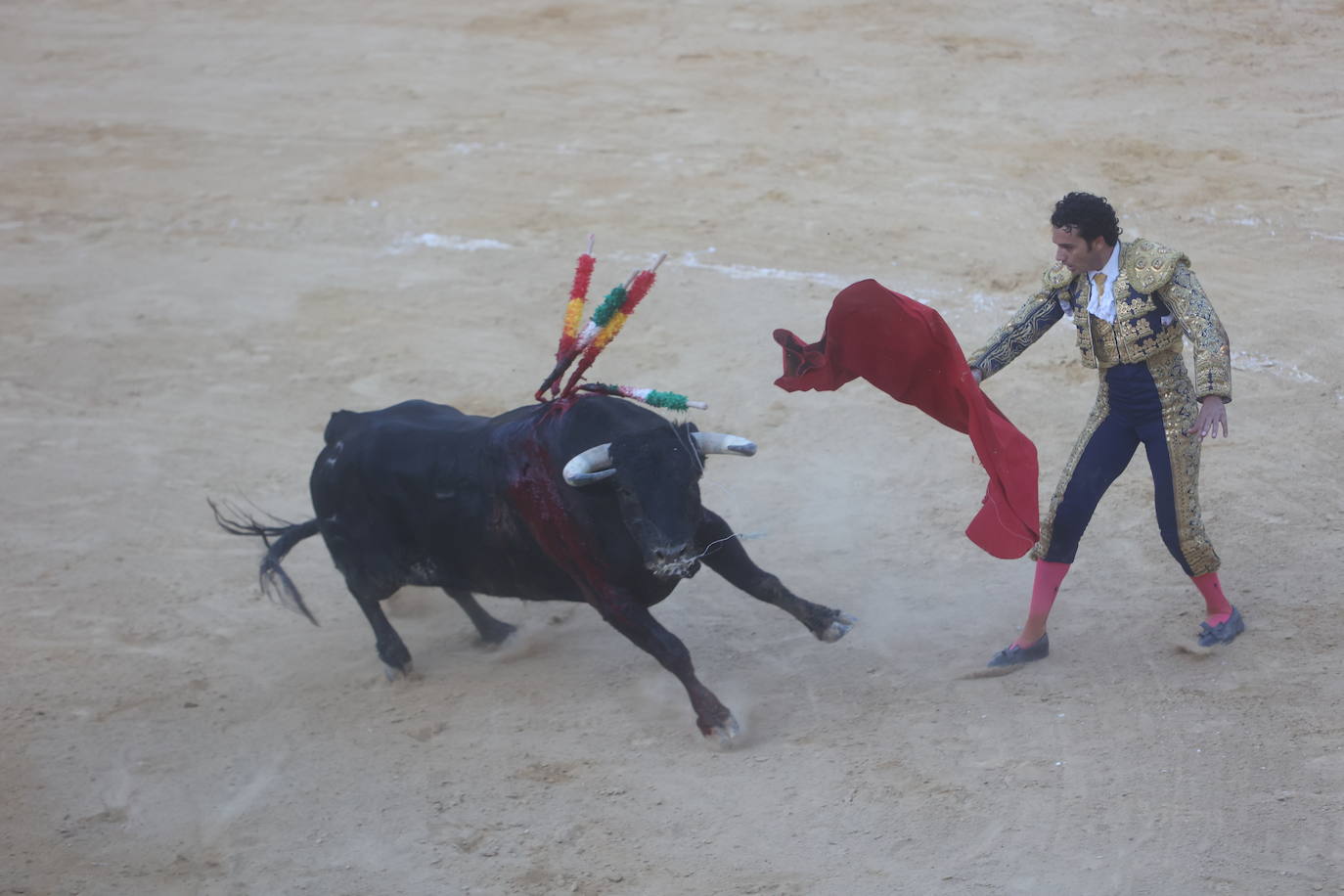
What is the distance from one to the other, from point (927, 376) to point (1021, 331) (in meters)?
0.34

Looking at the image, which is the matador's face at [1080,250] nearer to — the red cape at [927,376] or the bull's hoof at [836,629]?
the red cape at [927,376]

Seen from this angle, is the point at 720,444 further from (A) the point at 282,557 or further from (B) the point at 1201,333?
(A) the point at 282,557

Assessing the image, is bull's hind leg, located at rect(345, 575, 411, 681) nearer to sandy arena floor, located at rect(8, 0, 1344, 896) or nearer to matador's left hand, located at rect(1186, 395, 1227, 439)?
sandy arena floor, located at rect(8, 0, 1344, 896)

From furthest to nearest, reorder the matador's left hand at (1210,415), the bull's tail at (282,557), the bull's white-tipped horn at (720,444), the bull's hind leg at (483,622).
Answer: the bull's tail at (282,557), the bull's hind leg at (483,622), the bull's white-tipped horn at (720,444), the matador's left hand at (1210,415)

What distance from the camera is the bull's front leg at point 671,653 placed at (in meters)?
4.42

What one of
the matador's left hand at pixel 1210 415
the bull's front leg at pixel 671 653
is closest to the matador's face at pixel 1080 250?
the matador's left hand at pixel 1210 415

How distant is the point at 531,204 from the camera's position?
30.5 feet

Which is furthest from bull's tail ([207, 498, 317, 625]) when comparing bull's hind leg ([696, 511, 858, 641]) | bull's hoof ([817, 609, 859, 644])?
bull's hoof ([817, 609, 859, 644])

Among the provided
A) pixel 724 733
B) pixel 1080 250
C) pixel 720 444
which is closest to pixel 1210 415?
pixel 1080 250

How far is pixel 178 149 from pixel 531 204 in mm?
3330

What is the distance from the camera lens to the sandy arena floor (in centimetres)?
411

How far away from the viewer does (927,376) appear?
14.5ft

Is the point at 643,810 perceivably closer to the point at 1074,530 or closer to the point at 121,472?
the point at 1074,530

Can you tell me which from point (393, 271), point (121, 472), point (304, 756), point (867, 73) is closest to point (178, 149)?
point (393, 271)
